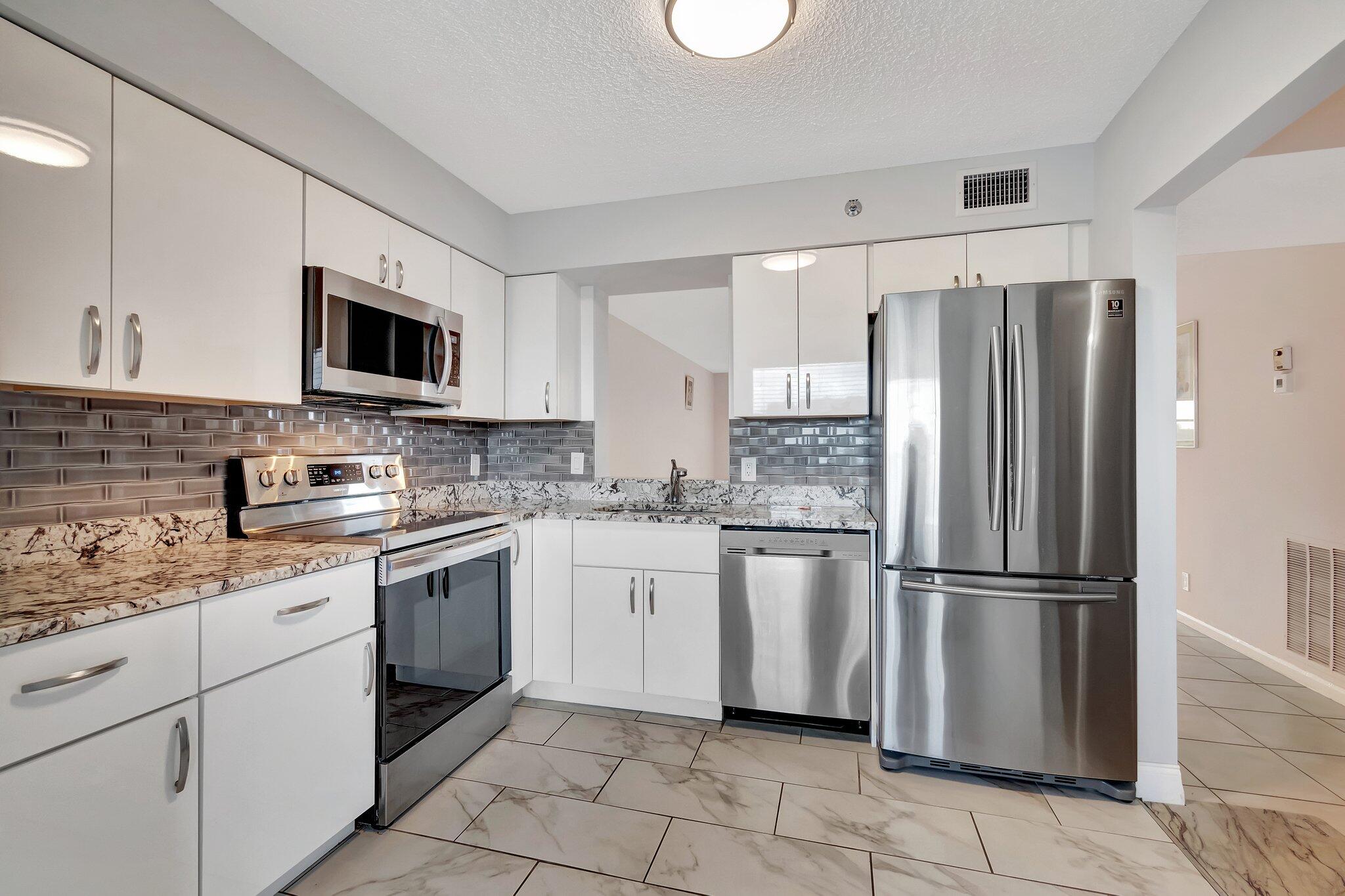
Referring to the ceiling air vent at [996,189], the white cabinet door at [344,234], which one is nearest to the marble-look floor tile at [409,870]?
the white cabinet door at [344,234]

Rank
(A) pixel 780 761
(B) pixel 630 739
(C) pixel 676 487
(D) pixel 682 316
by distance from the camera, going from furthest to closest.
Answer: (D) pixel 682 316, (C) pixel 676 487, (B) pixel 630 739, (A) pixel 780 761

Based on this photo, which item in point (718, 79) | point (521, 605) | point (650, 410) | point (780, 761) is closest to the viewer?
point (718, 79)

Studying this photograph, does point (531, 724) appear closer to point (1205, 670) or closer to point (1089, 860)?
point (1089, 860)

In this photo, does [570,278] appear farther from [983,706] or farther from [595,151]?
[983,706]

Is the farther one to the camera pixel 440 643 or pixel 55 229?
pixel 440 643

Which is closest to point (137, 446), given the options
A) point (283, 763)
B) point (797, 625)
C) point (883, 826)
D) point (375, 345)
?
point (375, 345)

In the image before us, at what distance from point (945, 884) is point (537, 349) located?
8.90ft

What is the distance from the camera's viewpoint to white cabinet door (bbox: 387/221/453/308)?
7.98 ft

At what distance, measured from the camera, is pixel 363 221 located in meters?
2.27

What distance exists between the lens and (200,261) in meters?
1.69

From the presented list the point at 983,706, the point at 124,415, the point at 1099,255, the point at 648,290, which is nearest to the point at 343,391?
the point at 124,415

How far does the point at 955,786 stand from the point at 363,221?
2957 millimetres

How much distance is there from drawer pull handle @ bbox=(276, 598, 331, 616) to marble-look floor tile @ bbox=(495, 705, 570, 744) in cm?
116

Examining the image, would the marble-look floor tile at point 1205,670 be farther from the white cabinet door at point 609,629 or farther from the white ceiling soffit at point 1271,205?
the white cabinet door at point 609,629
